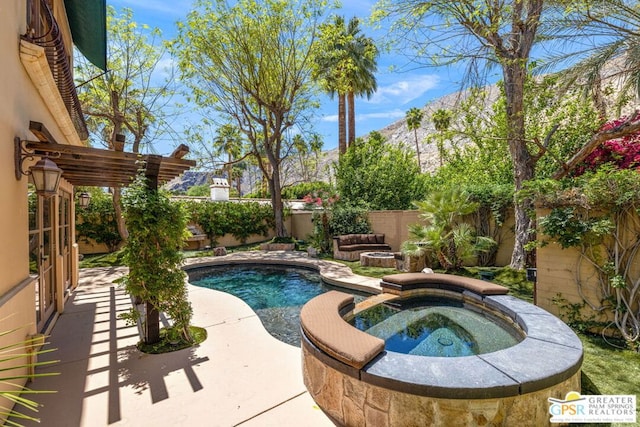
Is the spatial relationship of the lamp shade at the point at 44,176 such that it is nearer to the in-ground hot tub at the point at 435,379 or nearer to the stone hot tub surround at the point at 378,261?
the in-ground hot tub at the point at 435,379

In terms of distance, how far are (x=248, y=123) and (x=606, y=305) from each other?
15.4 metres

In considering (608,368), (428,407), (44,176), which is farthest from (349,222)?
(428,407)

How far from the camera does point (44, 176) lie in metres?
3.59

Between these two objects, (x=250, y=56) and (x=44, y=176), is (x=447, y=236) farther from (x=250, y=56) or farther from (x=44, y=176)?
(x=250, y=56)

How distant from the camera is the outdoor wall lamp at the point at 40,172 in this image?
10.9ft

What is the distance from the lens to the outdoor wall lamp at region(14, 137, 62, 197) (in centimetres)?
334

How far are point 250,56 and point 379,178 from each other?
903cm

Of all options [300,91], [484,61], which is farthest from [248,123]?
[484,61]

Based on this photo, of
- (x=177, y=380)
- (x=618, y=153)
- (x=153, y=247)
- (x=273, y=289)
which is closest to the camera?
(x=177, y=380)

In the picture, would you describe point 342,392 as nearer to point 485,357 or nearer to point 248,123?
point 485,357

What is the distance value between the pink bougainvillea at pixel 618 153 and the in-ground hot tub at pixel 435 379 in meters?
6.25

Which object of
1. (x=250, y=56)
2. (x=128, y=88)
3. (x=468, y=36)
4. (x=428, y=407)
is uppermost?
(x=250, y=56)

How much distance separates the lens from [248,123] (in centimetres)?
1611

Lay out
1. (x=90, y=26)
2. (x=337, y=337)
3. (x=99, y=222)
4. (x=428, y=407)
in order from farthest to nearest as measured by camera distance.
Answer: (x=99, y=222)
(x=90, y=26)
(x=337, y=337)
(x=428, y=407)
